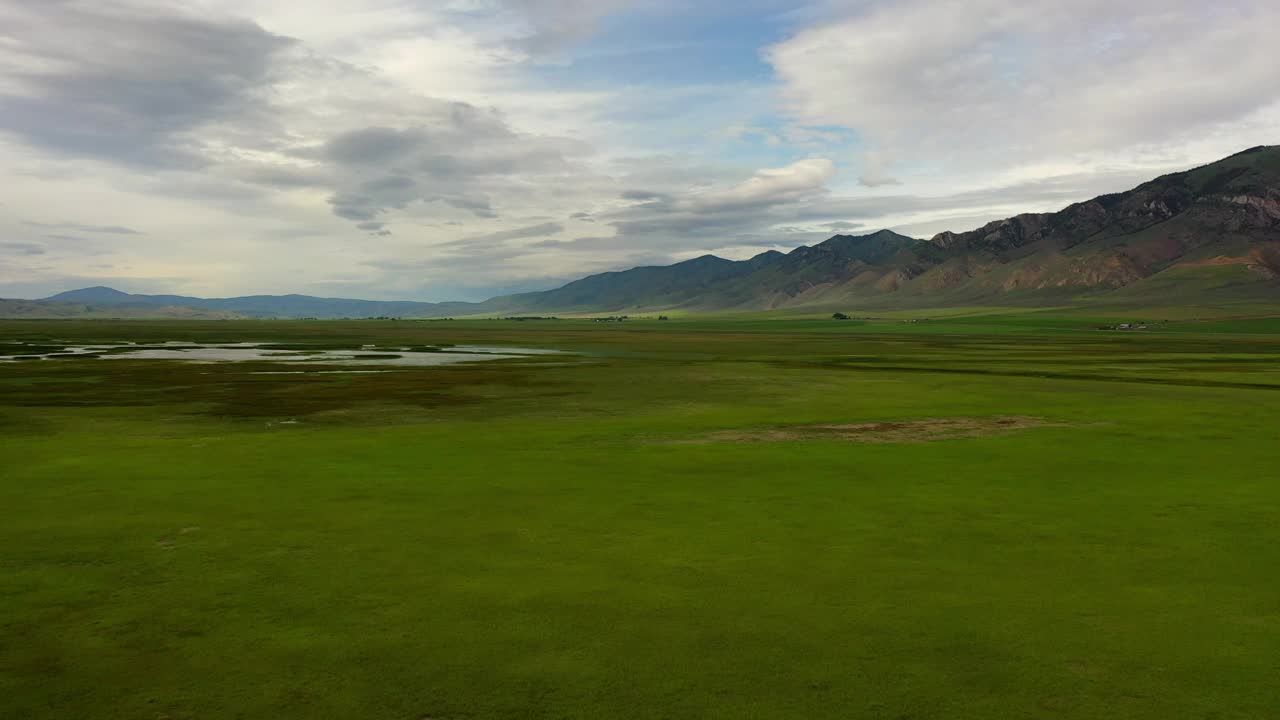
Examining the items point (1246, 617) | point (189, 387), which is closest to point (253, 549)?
point (1246, 617)

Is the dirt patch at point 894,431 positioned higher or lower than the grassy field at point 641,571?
lower

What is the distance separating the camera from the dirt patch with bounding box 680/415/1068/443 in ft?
86.6

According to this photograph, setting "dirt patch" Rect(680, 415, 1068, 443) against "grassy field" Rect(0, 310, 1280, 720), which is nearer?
"grassy field" Rect(0, 310, 1280, 720)

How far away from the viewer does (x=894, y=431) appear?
28.0 m

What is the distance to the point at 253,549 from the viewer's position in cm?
1346

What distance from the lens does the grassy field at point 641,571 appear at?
27.7 feet

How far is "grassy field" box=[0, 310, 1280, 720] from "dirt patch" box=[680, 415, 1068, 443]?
0.91 ft

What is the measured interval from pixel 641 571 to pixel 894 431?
58.1 ft

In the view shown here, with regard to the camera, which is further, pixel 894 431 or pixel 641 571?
pixel 894 431

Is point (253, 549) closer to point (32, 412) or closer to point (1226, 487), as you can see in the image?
point (1226, 487)

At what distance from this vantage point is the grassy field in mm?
8445

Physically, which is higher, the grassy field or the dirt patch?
the grassy field

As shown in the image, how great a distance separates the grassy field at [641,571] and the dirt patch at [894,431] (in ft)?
0.91

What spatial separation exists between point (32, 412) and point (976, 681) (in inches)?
1434
